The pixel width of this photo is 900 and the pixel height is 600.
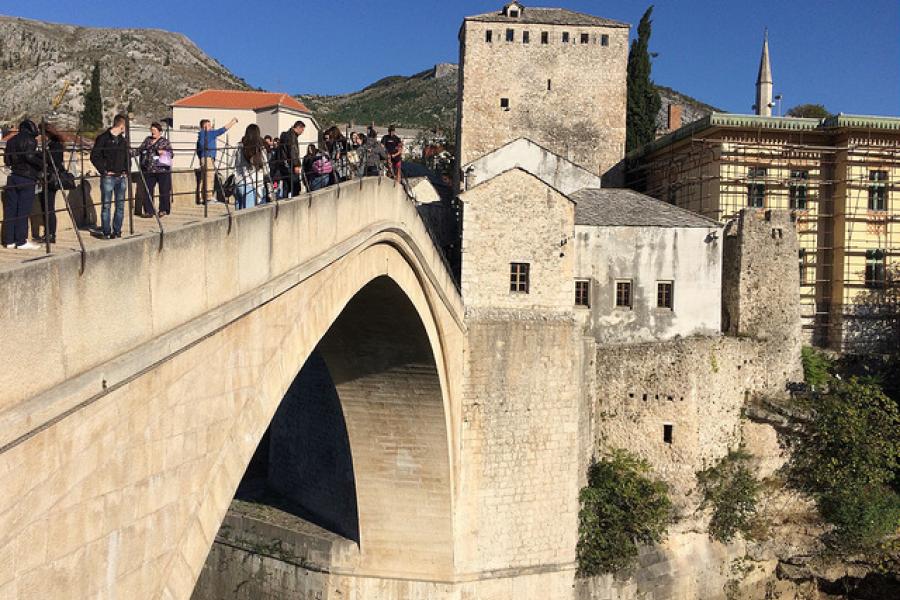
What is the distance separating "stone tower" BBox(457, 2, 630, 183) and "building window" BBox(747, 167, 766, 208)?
5.64 metres

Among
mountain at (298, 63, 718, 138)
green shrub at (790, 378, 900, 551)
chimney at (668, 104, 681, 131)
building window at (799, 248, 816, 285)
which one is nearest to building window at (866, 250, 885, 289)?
building window at (799, 248, 816, 285)

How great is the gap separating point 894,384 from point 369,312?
597 inches

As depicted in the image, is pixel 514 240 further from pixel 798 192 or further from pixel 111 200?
pixel 111 200

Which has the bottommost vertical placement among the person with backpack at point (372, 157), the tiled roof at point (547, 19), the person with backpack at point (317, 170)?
the person with backpack at point (317, 170)

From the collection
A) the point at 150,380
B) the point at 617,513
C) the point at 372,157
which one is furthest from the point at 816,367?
the point at 150,380

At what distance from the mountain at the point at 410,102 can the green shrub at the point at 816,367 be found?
5307 centimetres

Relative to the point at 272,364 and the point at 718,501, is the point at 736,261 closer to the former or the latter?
the point at 718,501

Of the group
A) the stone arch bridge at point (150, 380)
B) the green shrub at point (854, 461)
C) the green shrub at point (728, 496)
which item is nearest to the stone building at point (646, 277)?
the green shrub at point (728, 496)

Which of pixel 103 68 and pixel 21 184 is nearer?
pixel 21 184

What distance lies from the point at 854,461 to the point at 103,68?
74142 mm

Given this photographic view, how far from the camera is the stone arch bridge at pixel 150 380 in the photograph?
15.0ft

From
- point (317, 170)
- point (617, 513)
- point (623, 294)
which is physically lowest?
point (617, 513)

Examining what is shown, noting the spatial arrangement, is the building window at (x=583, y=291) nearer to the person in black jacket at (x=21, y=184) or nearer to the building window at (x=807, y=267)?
the building window at (x=807, y=267)

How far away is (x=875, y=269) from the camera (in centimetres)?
2611
